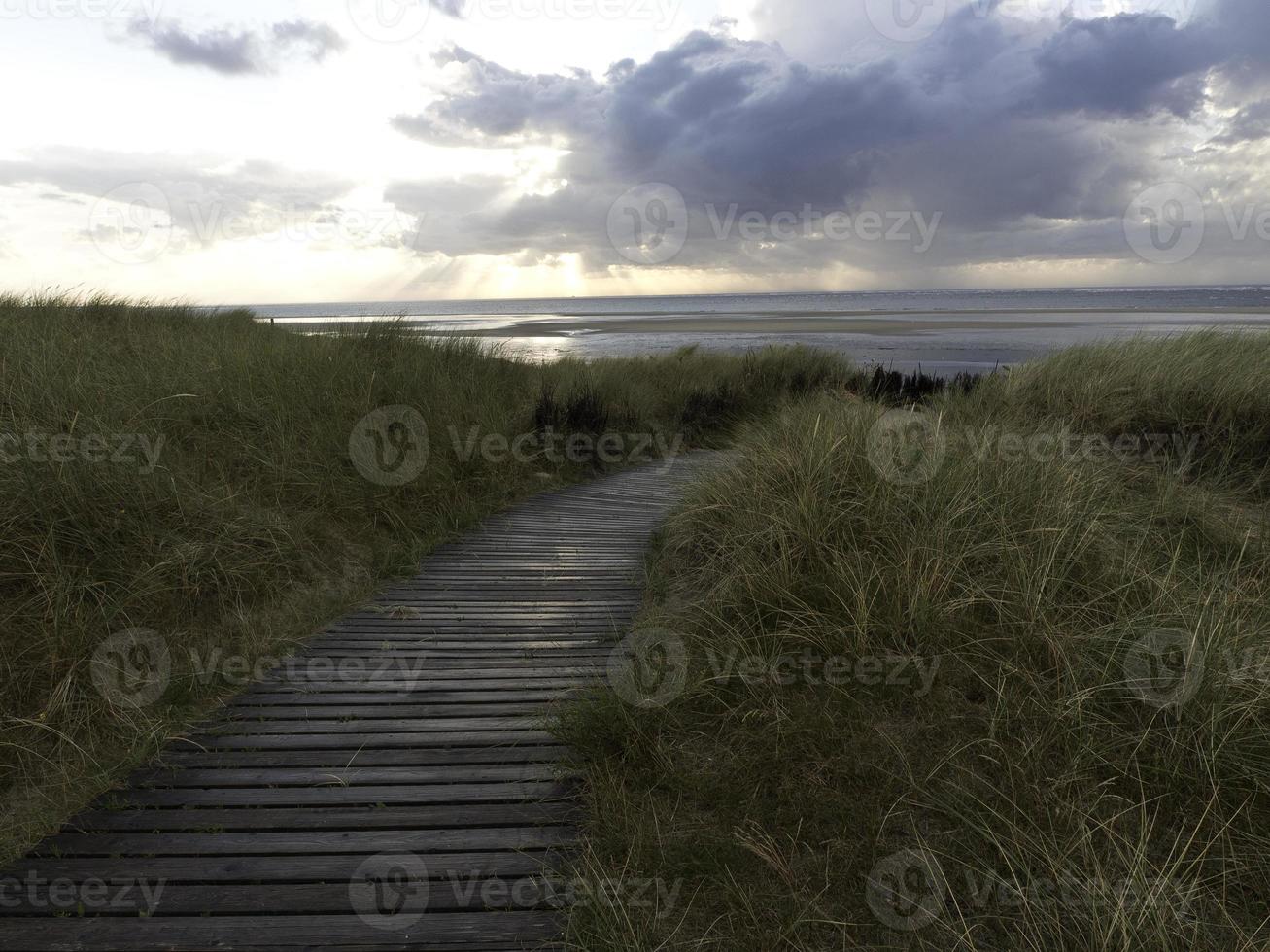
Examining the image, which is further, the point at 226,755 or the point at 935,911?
the point at 226,755

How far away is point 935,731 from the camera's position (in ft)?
9.20

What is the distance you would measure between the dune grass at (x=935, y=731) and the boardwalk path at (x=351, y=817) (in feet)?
1.07

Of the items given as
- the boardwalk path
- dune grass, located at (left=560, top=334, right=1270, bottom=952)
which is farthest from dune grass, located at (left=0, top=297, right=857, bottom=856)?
dune grass, located at (left=560, top=334, right=1270, bottom=952)

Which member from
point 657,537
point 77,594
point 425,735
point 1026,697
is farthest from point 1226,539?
point 77,594

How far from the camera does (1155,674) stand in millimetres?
2814

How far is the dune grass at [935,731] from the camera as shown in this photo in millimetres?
2094

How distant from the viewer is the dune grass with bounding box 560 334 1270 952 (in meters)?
2.09

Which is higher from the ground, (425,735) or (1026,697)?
(1026,697)

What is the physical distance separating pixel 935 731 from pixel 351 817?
2.30m

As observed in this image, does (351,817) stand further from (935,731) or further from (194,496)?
(194,496)

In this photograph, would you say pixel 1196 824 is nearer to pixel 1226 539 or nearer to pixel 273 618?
pixel 1226 539

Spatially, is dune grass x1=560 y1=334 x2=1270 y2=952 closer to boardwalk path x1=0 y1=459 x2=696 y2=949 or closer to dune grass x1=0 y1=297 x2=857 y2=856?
boardwalk path x1=0 y1=459 x2=696 y2=949

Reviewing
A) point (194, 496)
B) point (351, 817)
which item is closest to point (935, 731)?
point (351, 817)

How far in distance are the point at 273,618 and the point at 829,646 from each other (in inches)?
130
